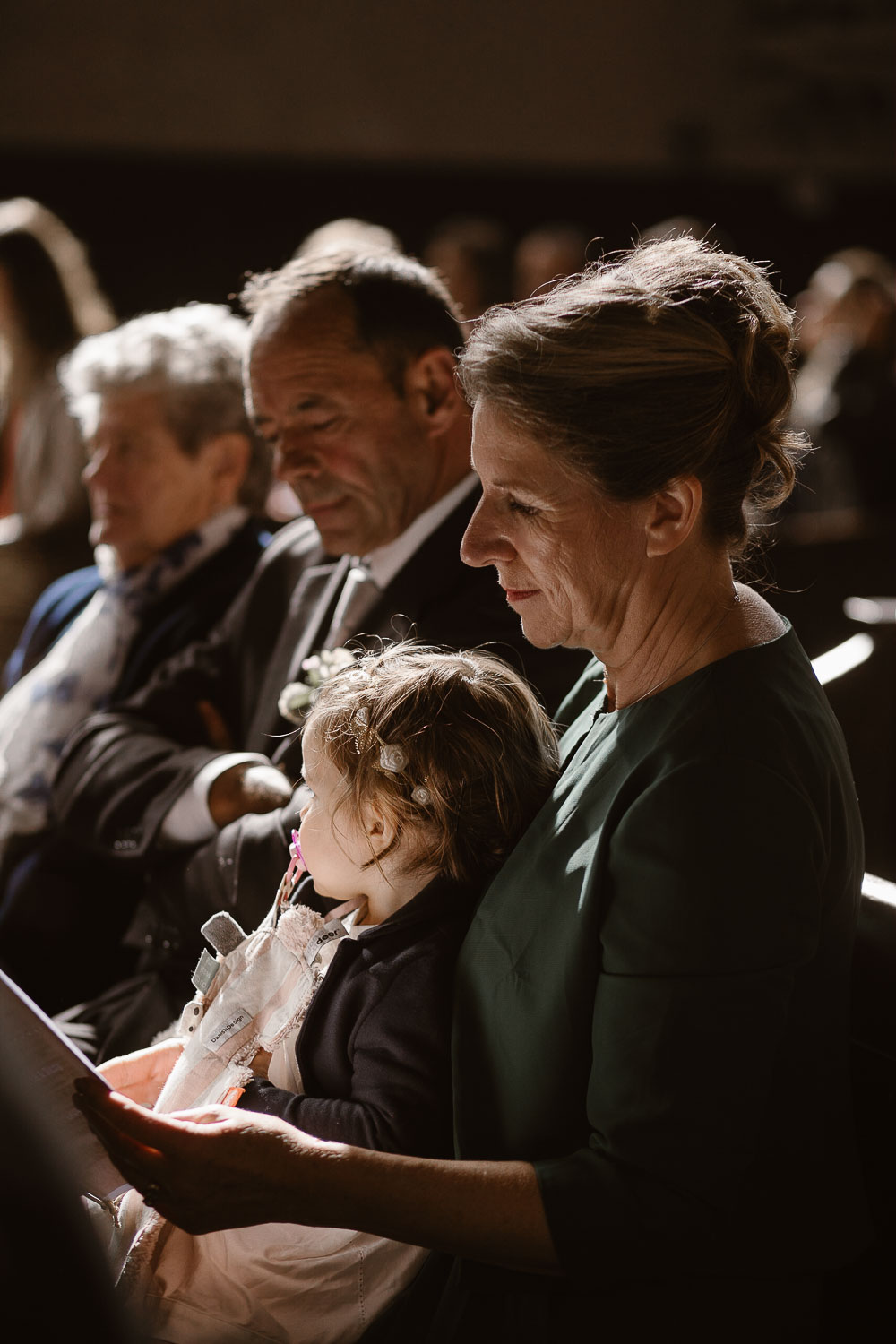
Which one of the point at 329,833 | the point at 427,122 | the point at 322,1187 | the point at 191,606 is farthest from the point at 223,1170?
the point at 427,122

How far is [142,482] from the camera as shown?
230 centimetres

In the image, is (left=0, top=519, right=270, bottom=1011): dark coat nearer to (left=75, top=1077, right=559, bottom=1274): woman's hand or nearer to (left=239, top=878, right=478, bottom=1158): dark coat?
(left=239, top=878, right=478, bottom=1158): dark coat

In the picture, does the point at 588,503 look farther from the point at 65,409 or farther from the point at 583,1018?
the point at 65,409

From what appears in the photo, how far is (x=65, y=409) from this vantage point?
10.2ft

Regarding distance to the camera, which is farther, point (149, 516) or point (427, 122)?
point (427, 122)

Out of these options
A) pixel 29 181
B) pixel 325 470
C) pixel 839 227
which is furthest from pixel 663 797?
pixel 839 227

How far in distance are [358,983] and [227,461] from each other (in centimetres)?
144

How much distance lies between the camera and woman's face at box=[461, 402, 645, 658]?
3.50 ft

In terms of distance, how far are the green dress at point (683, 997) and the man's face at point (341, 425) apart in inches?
28.3

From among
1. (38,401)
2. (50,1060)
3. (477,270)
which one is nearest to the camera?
(50,1060)

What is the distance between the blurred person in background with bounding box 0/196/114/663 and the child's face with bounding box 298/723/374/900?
204 cm

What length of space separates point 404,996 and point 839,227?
8.79m

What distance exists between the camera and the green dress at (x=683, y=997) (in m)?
0.93

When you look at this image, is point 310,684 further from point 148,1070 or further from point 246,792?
point 148,1070
